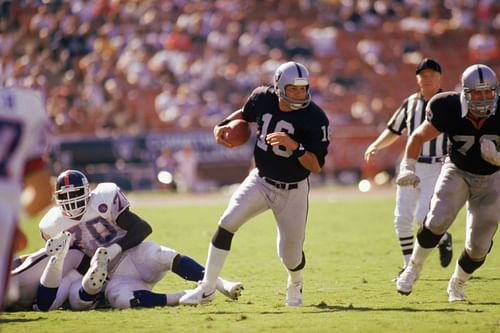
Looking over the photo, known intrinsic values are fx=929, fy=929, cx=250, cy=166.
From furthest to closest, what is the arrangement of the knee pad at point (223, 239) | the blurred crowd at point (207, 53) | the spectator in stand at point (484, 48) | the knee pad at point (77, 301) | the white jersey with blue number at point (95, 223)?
the spectator in stand at point (484, 48) < the blurred crowd at point (207, 53) < the white jersey with blue number at point (95, 223) < the knee pad at point (77, 301) < the knee pad at point (223, 239)

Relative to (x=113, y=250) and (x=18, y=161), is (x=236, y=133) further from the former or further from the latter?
(x=18, y=161)

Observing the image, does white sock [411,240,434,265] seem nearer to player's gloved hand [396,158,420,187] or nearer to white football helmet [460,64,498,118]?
player's gloved hand [396,158,420,187]

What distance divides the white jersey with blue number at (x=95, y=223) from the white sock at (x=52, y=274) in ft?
1.42

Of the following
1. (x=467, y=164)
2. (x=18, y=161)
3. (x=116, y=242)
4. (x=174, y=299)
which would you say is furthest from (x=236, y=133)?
(x=18, y=161)

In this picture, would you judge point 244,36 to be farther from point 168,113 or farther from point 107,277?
point 107,277

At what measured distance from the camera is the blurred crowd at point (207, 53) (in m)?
Result: 22.1

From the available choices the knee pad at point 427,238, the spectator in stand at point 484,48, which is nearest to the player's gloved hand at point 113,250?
the knee pad at point 427,238

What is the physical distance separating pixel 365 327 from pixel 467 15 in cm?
2131

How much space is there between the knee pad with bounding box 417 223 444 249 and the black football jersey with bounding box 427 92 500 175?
558 millimetres

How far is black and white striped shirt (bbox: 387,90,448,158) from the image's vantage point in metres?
8.95

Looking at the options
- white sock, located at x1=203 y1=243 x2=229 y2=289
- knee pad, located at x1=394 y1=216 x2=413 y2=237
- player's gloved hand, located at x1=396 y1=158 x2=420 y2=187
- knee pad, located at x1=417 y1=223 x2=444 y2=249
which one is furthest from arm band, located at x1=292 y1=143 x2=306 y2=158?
knee pad, located at x1=394 y1=216 x2=413 y2=237

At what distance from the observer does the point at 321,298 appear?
7.87 m

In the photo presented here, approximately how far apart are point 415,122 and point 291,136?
2158 mm

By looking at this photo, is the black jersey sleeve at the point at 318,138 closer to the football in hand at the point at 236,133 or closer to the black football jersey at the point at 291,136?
the black football jersey at the point at 291,136
